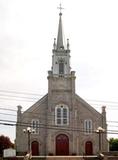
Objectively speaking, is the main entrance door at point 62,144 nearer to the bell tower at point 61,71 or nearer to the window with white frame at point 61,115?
the window with white frame at point 61,115

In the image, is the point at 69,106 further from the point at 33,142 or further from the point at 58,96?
the point at 33,142

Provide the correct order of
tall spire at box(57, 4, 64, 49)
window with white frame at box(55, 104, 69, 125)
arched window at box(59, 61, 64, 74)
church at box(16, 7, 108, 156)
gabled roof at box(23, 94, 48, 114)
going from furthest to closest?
tall spire at box(57, 4, 64, 49), arched window at box(59, 61, 64, 74), gabled roof at box(23, 94, 48, 114), window with white frame at box(55, 104, 69, 125), church at box(16, 7, 108, 156)

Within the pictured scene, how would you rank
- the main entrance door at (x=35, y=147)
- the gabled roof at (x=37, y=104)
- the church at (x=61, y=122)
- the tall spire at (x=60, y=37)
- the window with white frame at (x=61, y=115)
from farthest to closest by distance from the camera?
the tall spire at (x=60, y=37) → the gabled roof at (x=37, y=104) → the window with white frame at (x=61, y=115) → the main entrance door at (x=35, y=147) → the church at (x=61, y=122)

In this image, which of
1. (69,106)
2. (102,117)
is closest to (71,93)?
(69,106)

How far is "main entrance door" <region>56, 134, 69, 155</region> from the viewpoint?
56.5 meters

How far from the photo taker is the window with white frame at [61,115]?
2250 inches

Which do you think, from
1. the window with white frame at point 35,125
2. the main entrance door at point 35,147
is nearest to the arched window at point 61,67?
the window with white frame at point 35,125

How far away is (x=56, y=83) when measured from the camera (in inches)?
2293

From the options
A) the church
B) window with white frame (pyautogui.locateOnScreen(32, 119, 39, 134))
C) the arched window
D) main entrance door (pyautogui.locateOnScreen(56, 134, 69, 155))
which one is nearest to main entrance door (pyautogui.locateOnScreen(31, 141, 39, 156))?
the church

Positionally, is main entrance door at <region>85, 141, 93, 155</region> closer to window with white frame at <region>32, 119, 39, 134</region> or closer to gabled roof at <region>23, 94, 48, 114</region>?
window with white frame at <region>32, 119, 39, 134</region>

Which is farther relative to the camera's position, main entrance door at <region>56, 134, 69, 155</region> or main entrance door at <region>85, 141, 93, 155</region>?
main entrance door at <region>85, 141, 93, 155</region>

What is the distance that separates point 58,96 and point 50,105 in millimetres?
1808

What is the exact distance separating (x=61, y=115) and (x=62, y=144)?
4.02m

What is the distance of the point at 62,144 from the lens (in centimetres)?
5666
